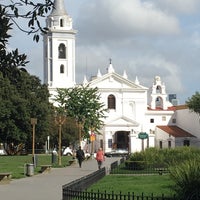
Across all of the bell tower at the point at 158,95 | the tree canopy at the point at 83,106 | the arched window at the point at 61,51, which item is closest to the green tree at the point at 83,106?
the tree canopy at the point at 83,106

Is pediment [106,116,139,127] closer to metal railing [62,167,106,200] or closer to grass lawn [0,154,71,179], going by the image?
grass lawn [0,154,71,179]

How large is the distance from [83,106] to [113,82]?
24008 mm

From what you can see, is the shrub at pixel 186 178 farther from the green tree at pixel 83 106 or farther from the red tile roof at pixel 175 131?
the red tile roof at pixel 175 131

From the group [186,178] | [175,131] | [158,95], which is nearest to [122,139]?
[175,131]

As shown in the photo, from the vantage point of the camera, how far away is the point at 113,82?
4505 inches

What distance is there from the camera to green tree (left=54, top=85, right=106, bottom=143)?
298ft

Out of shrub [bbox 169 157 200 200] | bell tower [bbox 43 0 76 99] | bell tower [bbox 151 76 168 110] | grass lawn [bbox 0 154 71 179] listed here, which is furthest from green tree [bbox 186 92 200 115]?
shrub [bbox 169 157 200 200]

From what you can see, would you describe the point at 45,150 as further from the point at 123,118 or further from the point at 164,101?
the point at 164,101

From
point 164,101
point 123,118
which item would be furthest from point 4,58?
point 164,101

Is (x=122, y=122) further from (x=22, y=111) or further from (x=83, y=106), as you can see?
(x=22, y=111)

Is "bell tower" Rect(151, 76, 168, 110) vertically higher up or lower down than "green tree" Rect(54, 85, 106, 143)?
higher up

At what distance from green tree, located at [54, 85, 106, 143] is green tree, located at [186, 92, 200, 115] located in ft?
70.9

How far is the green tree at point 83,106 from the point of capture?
90.9 m

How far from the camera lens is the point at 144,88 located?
115 metres
